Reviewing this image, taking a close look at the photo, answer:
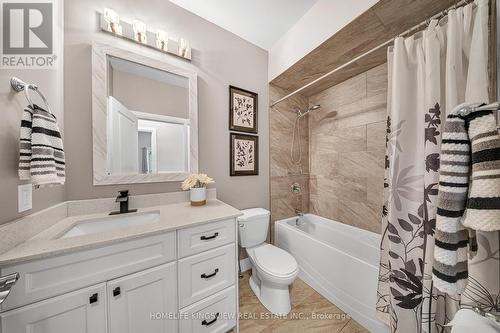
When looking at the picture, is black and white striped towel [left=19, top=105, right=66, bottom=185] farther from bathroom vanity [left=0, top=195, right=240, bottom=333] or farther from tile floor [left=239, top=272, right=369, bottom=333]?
tile floor [left=239, top=272, right=369, bottom=333]

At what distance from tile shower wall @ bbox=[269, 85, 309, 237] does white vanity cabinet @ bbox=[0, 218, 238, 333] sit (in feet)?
3.48

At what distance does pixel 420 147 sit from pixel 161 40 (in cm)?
197

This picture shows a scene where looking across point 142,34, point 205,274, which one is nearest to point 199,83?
point 142,34

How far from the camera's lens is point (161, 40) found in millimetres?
1389

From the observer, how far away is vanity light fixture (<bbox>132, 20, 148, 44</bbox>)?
4.26 ft

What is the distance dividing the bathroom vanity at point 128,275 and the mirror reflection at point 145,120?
1.31 ft

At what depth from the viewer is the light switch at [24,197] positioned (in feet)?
2.48

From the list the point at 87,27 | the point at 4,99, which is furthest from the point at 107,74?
the point at 4,99

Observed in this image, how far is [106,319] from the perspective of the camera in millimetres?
779

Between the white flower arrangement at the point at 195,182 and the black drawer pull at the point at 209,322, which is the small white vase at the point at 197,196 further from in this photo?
the black drawer pull at the point at 209,322

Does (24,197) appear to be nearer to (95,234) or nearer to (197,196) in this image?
(95,234)

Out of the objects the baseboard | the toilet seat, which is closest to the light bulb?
the toilet seat

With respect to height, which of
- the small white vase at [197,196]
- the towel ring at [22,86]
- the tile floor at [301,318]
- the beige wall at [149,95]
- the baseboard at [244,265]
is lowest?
the tile floor at [301,318]
